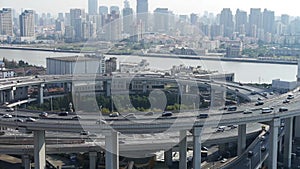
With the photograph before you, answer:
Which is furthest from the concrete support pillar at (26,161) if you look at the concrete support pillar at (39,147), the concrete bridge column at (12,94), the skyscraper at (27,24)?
the skyscraper at (27,24)

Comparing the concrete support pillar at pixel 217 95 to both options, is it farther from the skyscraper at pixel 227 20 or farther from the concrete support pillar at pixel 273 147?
the skyscraper at pixel 227 20

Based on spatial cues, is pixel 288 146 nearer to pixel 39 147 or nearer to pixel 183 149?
pixel 183 149

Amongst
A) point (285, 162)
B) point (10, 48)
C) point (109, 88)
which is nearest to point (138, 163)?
point (285, 162)

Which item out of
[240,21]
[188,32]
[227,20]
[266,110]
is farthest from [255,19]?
[266,110]

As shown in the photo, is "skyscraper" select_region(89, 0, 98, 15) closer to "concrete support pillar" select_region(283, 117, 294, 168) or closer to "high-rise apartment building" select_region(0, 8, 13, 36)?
"high-rise apartment building" select_region(0, 8, 13, 36)

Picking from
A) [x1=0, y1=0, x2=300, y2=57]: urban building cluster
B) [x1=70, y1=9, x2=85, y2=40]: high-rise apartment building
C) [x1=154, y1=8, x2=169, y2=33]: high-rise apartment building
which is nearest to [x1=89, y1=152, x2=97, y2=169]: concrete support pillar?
[x1=154, y1=8, x2=169, y2=33]: high-rise apartment building

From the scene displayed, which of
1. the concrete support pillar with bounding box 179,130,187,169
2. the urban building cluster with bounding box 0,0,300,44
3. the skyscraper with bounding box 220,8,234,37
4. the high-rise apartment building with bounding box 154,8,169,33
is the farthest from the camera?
the skyscraper with bounding box 220,8,234,37
